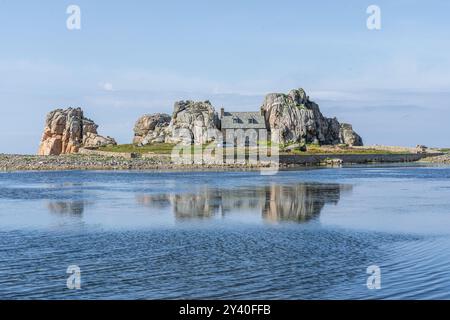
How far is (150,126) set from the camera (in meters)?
158

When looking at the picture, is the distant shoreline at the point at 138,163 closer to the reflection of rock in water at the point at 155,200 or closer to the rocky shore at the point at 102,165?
the rocky shore at the point at 102,165

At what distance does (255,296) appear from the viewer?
18328 mm

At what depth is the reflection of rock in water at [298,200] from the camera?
38.0 meters

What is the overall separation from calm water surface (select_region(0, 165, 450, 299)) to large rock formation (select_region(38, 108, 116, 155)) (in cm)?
9803

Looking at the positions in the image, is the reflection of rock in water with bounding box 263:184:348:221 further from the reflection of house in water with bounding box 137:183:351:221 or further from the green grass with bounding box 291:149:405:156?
the green grass with bounding box 291:149:405:156

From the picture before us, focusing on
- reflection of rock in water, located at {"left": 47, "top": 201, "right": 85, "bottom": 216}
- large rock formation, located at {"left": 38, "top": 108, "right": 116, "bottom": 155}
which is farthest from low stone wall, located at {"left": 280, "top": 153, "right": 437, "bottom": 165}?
reflection of rock in water, located at {"left": 47, "top": 201, "right": 85, "bottom": 216}

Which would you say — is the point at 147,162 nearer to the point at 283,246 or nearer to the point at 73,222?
the point at 73,222

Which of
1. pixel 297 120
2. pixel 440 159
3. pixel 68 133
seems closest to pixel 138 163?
pixel 68 133

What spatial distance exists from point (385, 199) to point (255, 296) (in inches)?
1265

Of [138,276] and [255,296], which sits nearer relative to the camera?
[255,296]

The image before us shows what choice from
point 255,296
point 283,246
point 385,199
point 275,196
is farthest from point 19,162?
point 255,296

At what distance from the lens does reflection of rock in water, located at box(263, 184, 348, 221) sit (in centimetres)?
3803

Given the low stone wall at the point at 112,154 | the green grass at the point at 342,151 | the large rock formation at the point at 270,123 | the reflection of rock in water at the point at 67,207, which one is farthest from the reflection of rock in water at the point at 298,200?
the large rock formation at the point at 270,123

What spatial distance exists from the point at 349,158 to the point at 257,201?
83.5 metres
